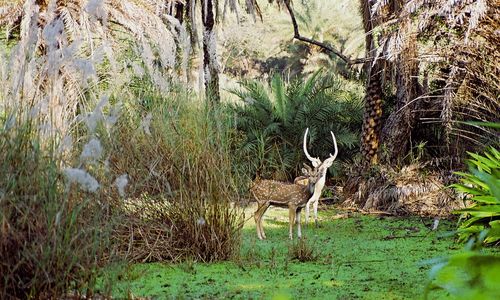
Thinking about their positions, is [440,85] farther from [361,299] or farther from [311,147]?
[361,299]

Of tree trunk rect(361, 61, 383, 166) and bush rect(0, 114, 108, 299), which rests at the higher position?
tree trunk rect(361, 61, 383, 166)

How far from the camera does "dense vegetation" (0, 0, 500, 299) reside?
344 cm

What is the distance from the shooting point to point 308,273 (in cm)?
526

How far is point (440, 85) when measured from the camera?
1087 cm

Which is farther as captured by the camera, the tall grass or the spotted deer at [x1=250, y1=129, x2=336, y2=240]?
the spotted deer at [x1=250, y1=129, x2=336, y2=240]

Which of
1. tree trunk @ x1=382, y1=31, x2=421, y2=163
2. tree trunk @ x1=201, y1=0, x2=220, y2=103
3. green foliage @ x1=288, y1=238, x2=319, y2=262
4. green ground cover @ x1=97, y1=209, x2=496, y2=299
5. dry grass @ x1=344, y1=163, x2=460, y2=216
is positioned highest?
tree trunk @ x1=201, y1=0, x2=220, y2=103

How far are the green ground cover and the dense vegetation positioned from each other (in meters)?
0.02

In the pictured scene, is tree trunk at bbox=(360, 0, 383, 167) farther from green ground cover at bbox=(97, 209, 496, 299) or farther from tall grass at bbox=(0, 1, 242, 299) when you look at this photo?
tall grass at bbox=(0, 1, 242, 299)

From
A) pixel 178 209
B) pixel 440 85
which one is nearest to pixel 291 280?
pixel 178 209

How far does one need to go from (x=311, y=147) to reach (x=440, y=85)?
329 centimetres

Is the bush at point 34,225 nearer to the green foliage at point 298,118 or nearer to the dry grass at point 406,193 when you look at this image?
the dry grass at point 406,193

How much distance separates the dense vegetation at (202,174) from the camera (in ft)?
11.3

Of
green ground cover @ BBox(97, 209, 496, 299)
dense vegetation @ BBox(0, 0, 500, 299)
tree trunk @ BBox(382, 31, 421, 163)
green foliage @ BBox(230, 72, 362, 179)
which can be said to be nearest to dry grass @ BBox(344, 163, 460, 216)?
dense vegetation @ BBox(0, 0, 500, 299)

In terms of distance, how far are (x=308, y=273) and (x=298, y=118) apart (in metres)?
8.59
